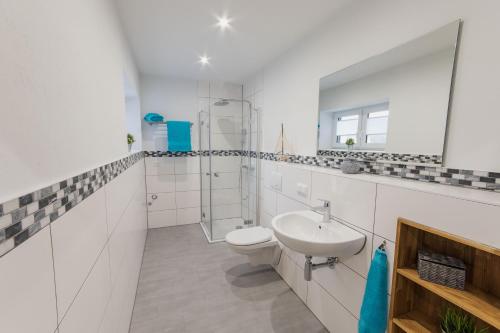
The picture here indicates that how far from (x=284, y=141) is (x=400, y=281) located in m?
1.65

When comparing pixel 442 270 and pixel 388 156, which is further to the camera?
pixel 388 156

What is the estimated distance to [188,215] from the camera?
363 cm

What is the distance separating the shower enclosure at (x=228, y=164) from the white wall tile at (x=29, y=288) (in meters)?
2.53

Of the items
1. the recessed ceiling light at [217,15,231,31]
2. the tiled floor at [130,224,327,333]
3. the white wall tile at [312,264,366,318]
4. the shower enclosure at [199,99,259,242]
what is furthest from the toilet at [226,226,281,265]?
the recessed ceiling light at [217,15,231,31]

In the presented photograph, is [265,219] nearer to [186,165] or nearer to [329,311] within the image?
[329,311]

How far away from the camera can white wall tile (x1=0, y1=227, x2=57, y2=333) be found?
44 cm

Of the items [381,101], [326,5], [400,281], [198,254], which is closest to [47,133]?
[400,281]

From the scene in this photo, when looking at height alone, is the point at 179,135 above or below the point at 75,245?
above

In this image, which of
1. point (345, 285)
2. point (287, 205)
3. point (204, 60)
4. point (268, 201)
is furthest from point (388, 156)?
point (204, 60)

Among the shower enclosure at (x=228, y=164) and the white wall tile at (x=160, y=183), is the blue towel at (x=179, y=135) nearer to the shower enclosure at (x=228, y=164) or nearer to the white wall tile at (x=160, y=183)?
the shower enclosure at (x=228, y=164)

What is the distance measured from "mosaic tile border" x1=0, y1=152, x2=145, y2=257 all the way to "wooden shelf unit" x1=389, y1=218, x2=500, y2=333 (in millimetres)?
1354

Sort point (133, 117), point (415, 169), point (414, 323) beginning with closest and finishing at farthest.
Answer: point (414, 323) → point (415, 169) → point (133, 117)

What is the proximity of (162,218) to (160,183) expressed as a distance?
1.85 feet

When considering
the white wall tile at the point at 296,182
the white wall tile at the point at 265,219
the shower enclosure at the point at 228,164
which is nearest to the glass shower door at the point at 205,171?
the shower enclosure at the point at 228,164
